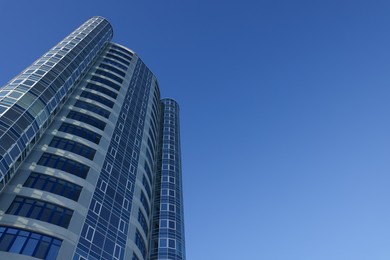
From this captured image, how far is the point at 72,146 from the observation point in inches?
1468

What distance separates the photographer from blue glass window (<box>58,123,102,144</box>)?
129 feet

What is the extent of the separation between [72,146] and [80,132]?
3127 mm

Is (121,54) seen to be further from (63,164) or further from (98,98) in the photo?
Answer: (63,164)

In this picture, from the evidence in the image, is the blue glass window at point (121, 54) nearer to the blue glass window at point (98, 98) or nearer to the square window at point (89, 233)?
the blue glass window at point (98, 98)

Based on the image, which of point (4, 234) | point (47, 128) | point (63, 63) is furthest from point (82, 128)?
point (4, 234)

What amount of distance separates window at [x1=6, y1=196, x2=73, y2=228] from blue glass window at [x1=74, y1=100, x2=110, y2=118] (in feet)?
58.1

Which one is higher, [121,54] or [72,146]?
[121,54]

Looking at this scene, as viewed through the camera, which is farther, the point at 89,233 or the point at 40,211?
the point at 89,233

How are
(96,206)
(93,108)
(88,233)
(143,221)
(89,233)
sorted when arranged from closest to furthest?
1. (88,233)
2. (89,233)
3. (96,206)
4. (143,221)
5. (93,108)

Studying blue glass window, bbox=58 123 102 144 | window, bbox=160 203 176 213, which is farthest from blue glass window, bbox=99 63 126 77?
window, bbox=160 203 176 213

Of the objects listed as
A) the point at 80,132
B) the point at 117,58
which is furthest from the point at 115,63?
the point at 80,132

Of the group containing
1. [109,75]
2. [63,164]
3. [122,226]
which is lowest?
[122,226]

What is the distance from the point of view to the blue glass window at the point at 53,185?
31177mm

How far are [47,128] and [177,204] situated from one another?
20586mm
